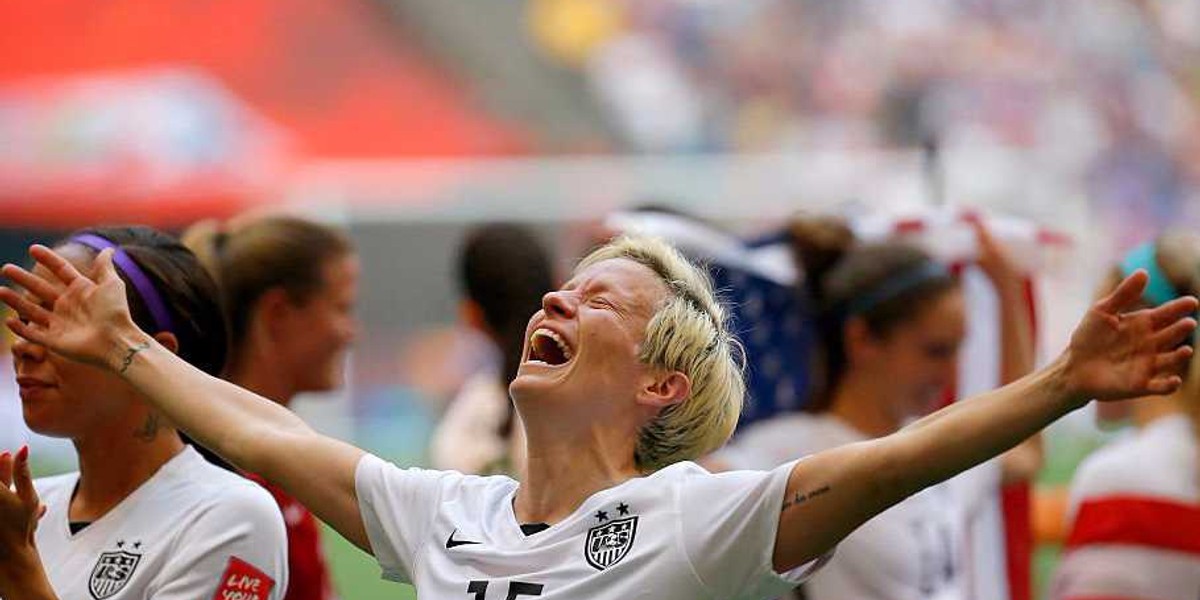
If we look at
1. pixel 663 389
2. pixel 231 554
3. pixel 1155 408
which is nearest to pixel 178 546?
pixel 231 554

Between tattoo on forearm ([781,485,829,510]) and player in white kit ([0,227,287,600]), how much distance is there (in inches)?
40.1

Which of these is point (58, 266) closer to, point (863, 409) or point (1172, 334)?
point (1172, 334)

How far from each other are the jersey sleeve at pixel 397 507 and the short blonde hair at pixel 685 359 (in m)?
0.38

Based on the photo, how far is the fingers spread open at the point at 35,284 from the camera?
3467 millimetres

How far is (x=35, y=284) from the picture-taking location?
3.49 metres

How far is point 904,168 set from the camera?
61.1 ft

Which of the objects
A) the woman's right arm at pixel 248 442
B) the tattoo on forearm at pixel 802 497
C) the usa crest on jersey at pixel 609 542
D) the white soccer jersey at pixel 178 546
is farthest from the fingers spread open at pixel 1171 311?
the white soccer jersey at pixel 178 546

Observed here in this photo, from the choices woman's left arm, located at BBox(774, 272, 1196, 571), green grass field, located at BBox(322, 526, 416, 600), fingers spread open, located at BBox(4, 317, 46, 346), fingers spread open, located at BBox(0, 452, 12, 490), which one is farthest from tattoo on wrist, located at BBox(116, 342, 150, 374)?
green grass field, located at BBox(322, 526, 416, 600)

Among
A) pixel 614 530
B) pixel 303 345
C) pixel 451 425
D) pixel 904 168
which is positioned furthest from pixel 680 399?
pixel 904 168

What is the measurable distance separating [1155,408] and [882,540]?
0.83 meters

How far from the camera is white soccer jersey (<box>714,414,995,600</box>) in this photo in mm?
5109

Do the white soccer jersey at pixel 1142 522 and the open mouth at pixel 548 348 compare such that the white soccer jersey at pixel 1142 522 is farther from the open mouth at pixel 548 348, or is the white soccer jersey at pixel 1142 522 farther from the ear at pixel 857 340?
the open mouth at pixel 548 348

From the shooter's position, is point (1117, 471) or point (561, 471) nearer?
point (561, 471)

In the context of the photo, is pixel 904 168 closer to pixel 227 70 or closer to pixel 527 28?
pixel 527 28
